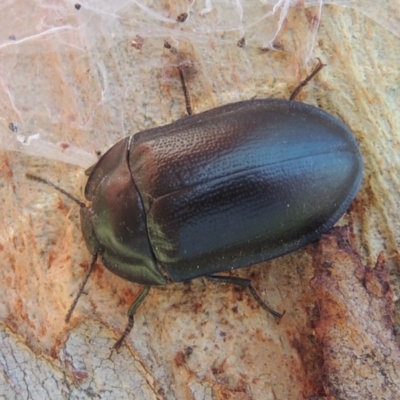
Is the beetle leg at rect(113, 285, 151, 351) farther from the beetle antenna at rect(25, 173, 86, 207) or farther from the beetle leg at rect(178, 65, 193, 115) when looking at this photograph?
the beetle leg at rect(178, 65, 193, 115)

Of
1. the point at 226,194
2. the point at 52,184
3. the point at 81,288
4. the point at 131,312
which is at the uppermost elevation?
the point at 226,194

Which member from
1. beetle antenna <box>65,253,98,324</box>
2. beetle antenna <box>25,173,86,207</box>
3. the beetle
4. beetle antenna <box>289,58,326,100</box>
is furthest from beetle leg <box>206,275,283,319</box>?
beetle antenna <box>289,58,326,100</box>

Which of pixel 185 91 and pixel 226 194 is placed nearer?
pixel 226 194

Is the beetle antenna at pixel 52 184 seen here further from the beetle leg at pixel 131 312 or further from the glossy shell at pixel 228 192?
the beetle leg at pixel 131 312

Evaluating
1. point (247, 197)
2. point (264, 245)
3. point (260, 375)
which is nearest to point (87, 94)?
point (247, 197)

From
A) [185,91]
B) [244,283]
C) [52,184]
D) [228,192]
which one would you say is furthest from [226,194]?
[52,184]

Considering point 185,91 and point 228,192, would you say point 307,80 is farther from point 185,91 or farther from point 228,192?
point 228,192

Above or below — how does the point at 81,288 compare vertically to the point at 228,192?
below

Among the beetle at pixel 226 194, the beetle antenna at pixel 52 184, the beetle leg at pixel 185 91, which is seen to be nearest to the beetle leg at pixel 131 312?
the beetle at pixel 226 194
